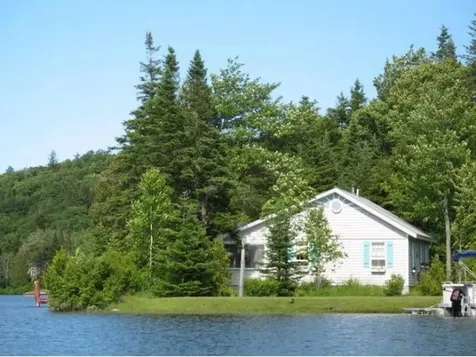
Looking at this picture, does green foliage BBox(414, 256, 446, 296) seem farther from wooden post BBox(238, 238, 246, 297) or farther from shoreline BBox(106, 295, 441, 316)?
wooden post BBox(238, 238, 246, 297)

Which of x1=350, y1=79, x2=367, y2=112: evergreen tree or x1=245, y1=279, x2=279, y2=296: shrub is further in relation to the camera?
x1=350, y1=79, x2=367, y2=112: evergreen tree

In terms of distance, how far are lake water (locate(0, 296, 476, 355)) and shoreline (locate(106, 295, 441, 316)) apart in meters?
2.77

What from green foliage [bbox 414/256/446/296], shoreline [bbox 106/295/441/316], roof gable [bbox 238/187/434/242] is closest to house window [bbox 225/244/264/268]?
roof gable [bbox 238/187/434/242]

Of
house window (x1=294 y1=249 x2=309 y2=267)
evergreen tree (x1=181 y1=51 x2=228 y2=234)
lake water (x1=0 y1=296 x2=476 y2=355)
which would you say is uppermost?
evergreen tree (x1=181 y1=51 x2=228 y2=234)

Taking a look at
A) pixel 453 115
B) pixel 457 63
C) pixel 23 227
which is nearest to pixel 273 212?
pixel 453 115

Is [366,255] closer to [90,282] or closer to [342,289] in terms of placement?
[342,289]

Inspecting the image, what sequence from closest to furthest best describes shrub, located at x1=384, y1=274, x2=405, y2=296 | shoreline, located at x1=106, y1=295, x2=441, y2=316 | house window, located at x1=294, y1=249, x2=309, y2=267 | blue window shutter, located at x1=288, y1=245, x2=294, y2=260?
shoreline, located at x1=106, y1=295, x2=441, y2=316, shrub, located at x1=384, y1=274, x2=405, y2=296, blue window shutter, located at x1=288, y1=245, x2=294, y2=260, house window, located at x1=294, y1=249, x2=309, y2=267

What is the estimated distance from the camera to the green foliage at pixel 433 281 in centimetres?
5612

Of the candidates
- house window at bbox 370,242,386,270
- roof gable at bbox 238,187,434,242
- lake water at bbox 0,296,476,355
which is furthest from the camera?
house window at bbox 370,242,386,270

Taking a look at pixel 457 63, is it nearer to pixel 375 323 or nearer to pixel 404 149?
pixel 404 149

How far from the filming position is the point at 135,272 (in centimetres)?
5656

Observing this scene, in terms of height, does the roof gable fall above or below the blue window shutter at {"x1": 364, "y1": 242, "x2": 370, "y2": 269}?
above

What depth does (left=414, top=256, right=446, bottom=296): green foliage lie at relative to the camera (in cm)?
5612

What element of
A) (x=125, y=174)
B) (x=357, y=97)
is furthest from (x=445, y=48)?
(x=125, y=174)
